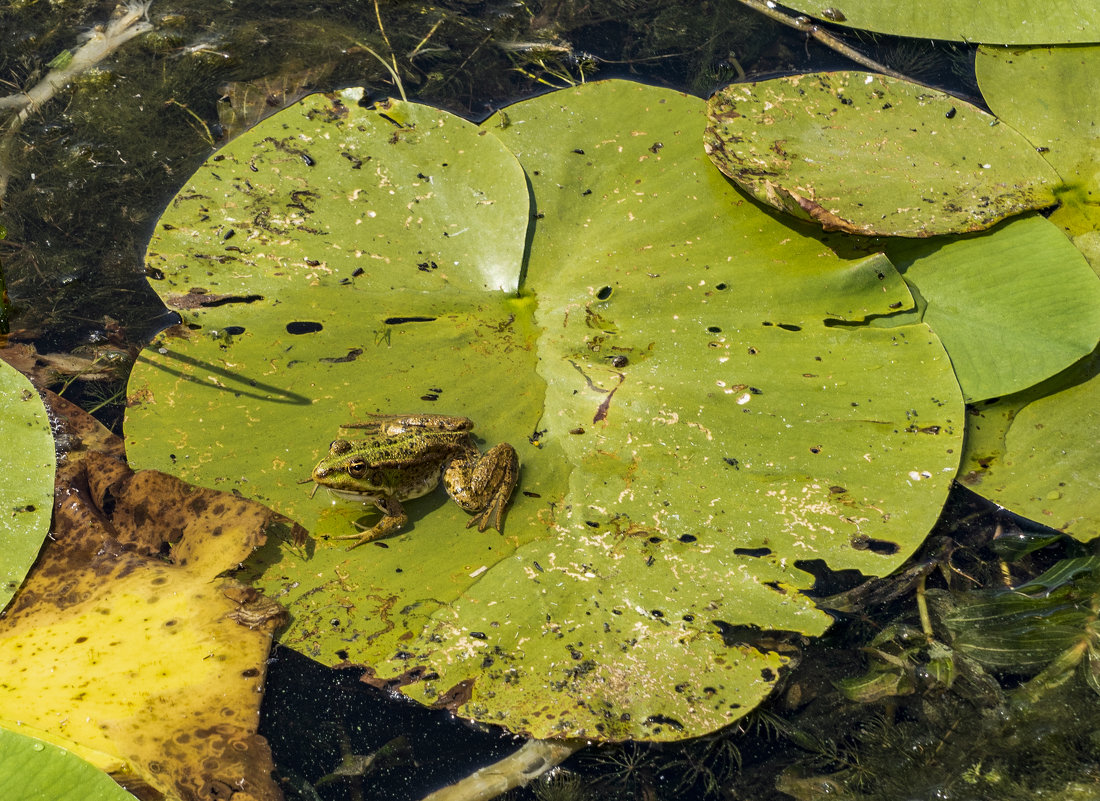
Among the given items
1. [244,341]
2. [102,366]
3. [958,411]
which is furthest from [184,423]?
[958,411]

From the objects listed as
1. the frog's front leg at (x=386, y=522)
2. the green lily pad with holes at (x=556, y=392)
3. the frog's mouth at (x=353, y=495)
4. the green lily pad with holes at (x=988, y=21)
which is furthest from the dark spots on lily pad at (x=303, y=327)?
the green lily pad with holes at (x=988, y=21)

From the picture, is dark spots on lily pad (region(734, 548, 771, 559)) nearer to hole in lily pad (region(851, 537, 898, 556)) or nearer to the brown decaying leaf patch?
hole in lily pad (region(851, 537, 898, 556))

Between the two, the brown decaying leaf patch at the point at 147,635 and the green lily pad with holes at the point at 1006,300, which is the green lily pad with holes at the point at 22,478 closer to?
the brown decaying leaf patch at the point at 147,635

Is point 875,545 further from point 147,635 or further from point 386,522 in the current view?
point 147,635

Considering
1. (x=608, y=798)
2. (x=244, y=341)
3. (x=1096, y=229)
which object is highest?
(x=1096, y=229)

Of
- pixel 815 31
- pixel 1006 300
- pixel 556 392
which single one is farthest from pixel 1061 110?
pixel 556 392

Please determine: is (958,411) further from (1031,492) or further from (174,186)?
(174,186)
